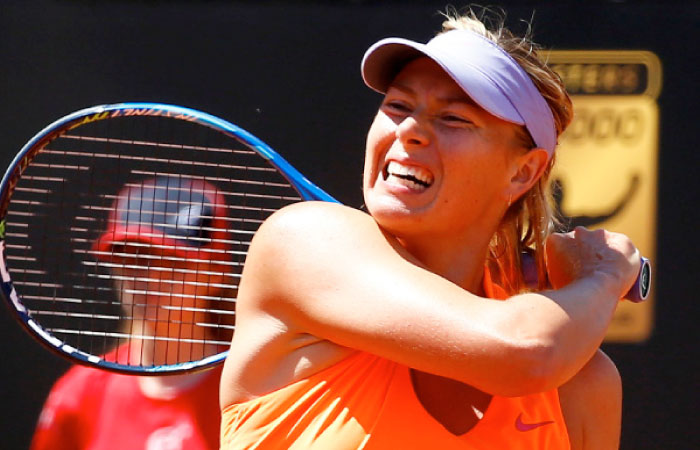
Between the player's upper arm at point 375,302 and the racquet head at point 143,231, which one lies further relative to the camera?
the racquet head at point 143,231

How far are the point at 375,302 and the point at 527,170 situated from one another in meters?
0.38

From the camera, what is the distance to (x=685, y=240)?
295 centimetres

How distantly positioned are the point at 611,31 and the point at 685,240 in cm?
58

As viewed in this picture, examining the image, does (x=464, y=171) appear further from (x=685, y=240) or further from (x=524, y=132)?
(x=685, y=240)

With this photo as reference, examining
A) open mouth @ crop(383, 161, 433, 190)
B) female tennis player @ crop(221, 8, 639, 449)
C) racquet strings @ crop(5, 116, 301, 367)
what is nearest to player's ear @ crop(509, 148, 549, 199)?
female tennis player @ crop(221, 8, 639, 449)

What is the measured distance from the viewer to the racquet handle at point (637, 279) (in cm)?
176

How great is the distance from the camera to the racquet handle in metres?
1.76

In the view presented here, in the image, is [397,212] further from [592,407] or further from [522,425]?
[592,407]

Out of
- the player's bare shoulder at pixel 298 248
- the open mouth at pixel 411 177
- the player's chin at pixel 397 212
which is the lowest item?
the player's bare shoulder at pixel 298 248

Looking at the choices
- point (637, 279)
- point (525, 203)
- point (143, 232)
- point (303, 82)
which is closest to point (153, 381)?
point (143, 232)

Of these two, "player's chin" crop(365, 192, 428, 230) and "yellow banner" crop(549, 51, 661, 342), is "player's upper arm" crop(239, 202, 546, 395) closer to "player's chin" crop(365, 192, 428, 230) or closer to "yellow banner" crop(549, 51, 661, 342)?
"player's chin" crop(365, 192, 428, 230)

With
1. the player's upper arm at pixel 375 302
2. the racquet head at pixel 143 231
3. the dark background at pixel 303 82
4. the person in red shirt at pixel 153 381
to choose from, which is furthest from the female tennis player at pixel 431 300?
the dark background at pixel 303 82

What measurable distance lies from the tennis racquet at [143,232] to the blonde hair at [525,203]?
185 mm

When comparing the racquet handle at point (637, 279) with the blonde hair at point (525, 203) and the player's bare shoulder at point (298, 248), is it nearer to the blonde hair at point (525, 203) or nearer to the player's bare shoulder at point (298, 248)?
the blonde hair at point (525, 203)
